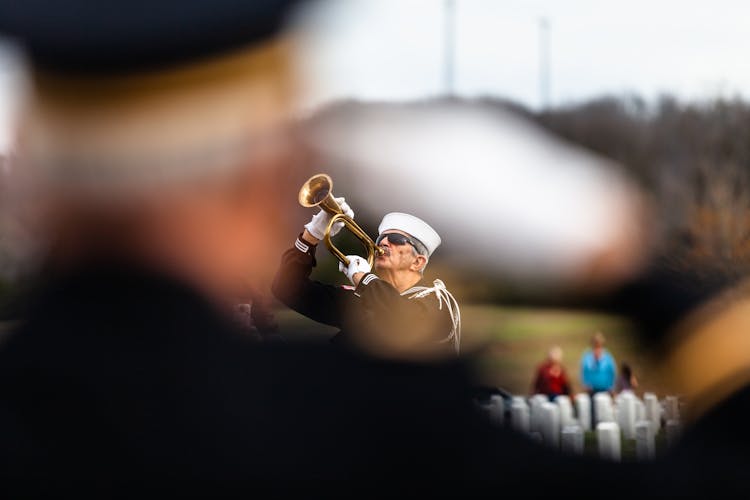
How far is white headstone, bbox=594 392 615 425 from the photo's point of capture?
4.41 m

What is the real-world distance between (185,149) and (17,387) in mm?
185

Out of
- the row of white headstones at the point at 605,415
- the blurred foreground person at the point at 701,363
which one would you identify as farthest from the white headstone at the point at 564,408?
the blurred foreground person at the point at 701,363

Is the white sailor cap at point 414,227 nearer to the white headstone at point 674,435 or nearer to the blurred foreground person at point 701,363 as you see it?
the blurred foreground person at point 701,363

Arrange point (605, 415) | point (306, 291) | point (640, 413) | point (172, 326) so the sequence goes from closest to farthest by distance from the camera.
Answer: point (172, 326) → point (306, 291) → point (640, 413) → point (605, 415)

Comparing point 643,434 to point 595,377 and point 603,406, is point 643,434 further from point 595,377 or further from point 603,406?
point 603,406

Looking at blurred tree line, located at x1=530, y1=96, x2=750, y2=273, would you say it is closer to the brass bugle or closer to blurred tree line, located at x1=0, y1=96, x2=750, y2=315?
blurred tree line, located at x1=0, y1=96, x2=750, y2=315

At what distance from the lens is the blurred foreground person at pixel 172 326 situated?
553mm

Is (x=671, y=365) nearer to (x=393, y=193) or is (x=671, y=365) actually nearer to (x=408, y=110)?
(x=393, y=193)

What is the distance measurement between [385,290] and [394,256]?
0.20ft

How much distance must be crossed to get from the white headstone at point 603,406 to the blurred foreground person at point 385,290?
318cm

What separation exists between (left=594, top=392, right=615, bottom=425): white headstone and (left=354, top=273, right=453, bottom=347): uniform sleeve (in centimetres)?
321

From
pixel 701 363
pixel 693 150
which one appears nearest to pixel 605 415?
pixel 701 363

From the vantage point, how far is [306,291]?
1.14 meters

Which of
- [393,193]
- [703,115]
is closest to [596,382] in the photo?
[393,193]
